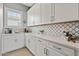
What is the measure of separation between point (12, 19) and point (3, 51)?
1627 millimetres

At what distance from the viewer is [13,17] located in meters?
4.12

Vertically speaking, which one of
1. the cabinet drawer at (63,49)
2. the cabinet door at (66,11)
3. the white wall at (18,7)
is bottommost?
the cabinet drawer at (63,49)

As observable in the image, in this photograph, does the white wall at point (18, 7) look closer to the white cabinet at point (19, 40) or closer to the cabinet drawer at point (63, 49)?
the white cabinet at point (19, 40)

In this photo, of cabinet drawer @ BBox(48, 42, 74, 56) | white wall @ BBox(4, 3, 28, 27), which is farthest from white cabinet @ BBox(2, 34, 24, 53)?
cabinet drawer @ BBox(48, 42, 74, 56)

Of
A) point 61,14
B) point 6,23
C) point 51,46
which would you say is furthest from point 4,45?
point 61,14

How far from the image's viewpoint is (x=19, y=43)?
12.5 feet

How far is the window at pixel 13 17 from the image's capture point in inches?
150

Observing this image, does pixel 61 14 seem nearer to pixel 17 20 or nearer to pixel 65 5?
pixel 65 5

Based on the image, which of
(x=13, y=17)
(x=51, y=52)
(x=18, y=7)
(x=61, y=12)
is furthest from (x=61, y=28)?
(x=18, y=7)

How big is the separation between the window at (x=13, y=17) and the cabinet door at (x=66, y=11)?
2.60 meters

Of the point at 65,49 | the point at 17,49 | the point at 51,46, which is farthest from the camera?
the point at 17,49

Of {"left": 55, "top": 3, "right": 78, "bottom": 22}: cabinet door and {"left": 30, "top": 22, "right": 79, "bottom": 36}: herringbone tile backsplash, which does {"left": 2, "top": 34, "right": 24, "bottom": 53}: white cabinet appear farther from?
{"left": 55, "top": 3, "right": 78, "bottom": 22}: cabinet door

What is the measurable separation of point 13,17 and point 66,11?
3.08 meters

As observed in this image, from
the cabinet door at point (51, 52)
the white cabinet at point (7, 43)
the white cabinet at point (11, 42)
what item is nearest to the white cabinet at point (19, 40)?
the white cabinet at point (11, 42)
